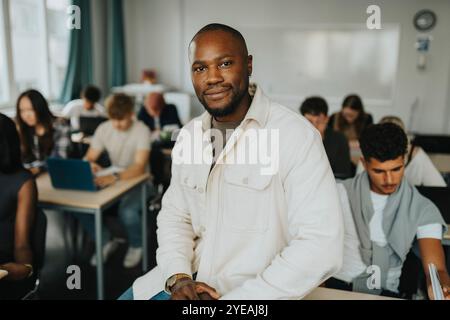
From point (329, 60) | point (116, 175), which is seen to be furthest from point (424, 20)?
point (116, 175)

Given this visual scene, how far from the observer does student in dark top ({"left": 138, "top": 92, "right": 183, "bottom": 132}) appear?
185 inches

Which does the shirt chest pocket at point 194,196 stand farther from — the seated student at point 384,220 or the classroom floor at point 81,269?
the classroom floor at point 81,269

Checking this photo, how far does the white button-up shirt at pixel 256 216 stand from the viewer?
1.15 metres

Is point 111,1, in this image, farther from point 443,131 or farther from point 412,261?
point 412,261

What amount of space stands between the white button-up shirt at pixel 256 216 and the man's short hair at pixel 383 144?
0.58 meters

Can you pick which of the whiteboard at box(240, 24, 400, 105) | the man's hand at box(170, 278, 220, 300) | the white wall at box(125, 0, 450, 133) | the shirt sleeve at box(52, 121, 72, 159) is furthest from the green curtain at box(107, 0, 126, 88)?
the man's hand at box(170, 278, 220, 300)

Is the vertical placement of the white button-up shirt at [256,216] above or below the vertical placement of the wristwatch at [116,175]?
above

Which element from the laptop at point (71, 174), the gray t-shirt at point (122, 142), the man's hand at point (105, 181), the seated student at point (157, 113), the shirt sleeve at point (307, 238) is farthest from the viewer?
the seated student at point (157, 113)

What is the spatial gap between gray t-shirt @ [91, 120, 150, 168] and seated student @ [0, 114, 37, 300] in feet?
4.11

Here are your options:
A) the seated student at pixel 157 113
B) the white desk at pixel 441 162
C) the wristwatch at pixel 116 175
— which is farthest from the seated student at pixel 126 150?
the white desk at pixel 441 162

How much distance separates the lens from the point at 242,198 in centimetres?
127

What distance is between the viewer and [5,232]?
1.94 metres

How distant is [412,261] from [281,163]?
926 millimetres
